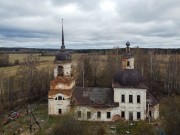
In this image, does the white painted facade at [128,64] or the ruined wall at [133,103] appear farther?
the white painted facade at [128,64]

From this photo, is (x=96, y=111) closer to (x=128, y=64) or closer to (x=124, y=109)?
(x=124, y=109)

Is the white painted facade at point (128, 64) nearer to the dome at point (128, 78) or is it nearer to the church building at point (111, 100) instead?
the church building at point (111, 100)

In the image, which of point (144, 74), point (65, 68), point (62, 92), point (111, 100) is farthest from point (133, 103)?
point (144, 74)

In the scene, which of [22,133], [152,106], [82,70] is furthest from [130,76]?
[82,70]

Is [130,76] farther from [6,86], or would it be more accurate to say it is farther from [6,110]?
[6,86]

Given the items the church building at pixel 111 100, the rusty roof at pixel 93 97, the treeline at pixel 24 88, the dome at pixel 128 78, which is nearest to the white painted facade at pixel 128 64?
the church building at pixel 111 100

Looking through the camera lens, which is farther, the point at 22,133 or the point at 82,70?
the point at 82,70

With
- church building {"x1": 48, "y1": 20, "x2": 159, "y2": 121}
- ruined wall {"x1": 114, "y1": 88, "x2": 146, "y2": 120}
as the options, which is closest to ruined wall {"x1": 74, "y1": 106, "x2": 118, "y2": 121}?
church building {"x1": 48, "y1": 20, "x2": 159, "y2": 121}
